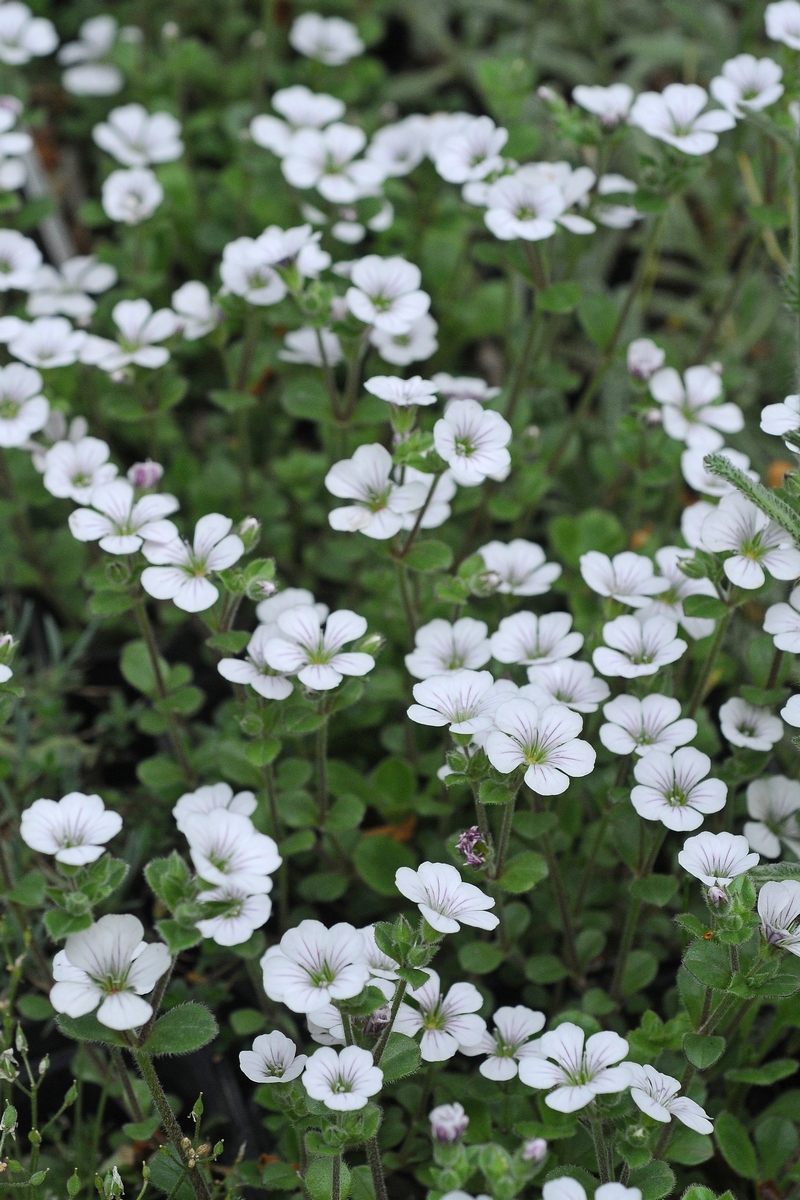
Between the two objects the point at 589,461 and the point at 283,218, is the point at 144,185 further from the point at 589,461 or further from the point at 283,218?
the point at 589,461

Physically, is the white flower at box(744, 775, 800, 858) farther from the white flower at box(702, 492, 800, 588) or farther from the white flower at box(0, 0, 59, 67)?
the white flower at box(0, 0, 59, 67)

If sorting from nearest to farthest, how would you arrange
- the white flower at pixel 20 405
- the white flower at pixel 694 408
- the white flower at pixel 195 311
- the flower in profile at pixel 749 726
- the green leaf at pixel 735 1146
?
the green leaf at pixel 735 1146 → the flower in profile at pixel 749 726 → the white flower at pixel 20 405 → the white flower at pixel 694 408 → the white flower at pixel 195 311

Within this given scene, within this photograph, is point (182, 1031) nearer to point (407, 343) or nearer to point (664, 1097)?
point (664, 1097)

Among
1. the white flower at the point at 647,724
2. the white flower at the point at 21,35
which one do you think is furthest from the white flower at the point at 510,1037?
the white flower at the point at 21,35

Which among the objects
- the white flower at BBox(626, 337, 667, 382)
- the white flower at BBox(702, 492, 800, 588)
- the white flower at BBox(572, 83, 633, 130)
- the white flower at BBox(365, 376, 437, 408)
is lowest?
the white flower at BBox(626, 337, 667, 382)

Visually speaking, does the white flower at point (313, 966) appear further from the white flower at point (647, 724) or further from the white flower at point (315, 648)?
the white flower at point (647, 724)

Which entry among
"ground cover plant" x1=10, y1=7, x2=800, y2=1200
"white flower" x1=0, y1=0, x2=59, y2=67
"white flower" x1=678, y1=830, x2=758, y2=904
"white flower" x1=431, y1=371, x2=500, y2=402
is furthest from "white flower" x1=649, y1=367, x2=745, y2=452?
"white flower" x1=0, y1=0, x2=59, y2=67
